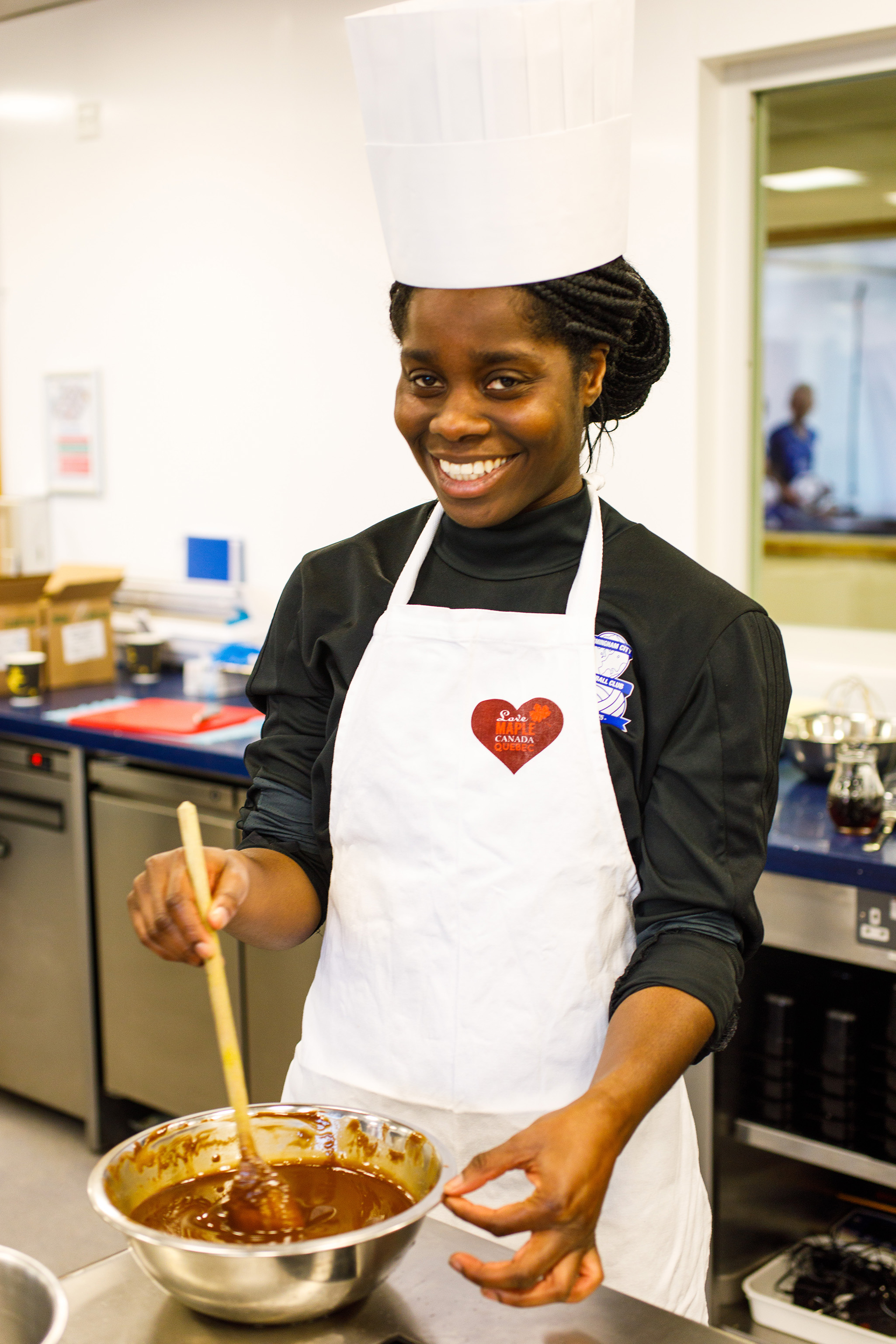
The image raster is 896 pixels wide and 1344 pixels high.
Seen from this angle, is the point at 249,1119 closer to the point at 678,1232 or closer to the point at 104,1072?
the point at 678,1232

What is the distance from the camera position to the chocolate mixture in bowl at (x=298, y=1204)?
0.93 m

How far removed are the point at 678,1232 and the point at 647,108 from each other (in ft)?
6.70

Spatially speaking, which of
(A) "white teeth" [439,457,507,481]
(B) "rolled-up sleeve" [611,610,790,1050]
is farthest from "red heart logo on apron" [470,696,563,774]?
(A) "white teeth" [439,457,507,481]

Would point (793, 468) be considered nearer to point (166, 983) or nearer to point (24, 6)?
point (24, 6)

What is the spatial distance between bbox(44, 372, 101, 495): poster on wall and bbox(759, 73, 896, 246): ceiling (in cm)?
191

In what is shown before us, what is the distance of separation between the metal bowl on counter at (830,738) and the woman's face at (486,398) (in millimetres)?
1211

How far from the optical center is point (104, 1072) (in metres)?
3.02

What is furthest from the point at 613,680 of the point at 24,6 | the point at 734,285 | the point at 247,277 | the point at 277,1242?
the point at 24,6

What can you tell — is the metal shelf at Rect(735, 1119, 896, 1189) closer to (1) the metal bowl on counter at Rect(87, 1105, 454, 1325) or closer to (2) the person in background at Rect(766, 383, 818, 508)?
(1) the metal bowl on counter at Rect(87, 1105, 454, 1325)

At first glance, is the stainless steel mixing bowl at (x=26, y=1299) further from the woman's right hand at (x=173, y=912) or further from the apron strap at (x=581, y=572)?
the apron strap at (x=581, y=572)

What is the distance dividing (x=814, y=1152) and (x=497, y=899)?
120 cm

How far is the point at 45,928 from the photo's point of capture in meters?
3.06

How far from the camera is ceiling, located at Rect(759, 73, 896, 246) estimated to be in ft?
8.84

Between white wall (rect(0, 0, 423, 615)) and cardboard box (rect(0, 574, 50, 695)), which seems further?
cardboard box (rect(0, 574, 50, 695))
